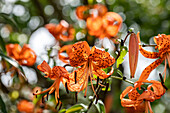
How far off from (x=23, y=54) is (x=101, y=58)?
0.92 metres

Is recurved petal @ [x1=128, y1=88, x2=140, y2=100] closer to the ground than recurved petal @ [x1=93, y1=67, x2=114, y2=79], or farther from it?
closer to the ground

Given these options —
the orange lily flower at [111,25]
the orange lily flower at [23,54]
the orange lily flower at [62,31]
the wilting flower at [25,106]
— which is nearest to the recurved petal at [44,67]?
the orange lily flower at [23,54]

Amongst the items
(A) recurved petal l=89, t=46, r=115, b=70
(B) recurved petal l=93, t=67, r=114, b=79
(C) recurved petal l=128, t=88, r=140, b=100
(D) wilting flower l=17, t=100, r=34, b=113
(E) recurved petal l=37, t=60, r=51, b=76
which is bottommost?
(D) wilting flower l=17, t=100, r=34, b=113

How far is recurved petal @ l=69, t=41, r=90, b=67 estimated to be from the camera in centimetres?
118

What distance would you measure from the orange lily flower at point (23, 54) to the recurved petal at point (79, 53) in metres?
0.69

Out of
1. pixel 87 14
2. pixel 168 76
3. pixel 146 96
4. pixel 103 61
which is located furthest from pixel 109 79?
pixel 168 76

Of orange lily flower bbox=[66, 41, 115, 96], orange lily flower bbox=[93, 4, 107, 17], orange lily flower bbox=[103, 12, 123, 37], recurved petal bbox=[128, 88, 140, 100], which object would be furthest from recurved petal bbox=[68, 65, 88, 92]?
orange lily flower bbox=[93, 4, 107, 17]

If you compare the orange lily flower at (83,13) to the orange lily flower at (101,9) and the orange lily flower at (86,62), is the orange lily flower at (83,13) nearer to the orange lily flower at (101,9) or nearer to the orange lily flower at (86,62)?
the orange lily flower at (101,9)

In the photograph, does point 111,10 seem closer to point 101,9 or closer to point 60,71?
point 101,9

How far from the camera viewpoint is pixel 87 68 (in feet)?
4.31

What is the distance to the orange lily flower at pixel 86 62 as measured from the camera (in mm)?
1206

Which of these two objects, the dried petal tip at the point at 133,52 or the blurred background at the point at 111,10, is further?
the blurred background at the point at 111,10

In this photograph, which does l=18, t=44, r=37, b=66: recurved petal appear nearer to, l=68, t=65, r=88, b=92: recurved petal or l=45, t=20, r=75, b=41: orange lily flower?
l=45, t=20, r=75, b=41: orange lily flower

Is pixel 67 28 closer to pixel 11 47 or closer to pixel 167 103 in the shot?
pixel 11 47
